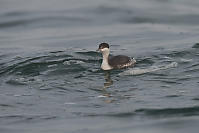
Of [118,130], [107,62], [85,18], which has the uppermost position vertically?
[85,18]

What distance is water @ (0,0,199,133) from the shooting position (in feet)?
39.3

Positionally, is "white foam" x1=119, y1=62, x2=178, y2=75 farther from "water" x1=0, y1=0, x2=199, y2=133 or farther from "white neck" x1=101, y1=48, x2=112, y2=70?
"white neck" x1=101, y1=48, x2=112, y2=70

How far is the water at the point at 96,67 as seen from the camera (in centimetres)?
1198

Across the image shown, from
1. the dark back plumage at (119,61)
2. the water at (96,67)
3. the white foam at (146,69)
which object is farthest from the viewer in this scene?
the dark back plumage at (119,61)

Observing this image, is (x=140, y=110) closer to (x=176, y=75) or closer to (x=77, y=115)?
(x=77, y=115)

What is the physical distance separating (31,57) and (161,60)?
129 inches

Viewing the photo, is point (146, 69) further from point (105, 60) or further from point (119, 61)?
point (105, 60)

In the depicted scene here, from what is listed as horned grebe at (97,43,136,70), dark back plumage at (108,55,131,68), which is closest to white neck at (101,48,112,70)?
horned grebe at (97,43,136,70)

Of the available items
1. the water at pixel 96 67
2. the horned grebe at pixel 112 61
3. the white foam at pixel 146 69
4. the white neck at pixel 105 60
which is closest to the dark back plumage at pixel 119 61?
the horned grebe at pixel 112 61

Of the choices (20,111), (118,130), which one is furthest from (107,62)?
(118,130)

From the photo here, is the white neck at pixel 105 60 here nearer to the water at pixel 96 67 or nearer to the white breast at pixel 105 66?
the white breast at pixel 105 66

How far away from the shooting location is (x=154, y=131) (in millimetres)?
11102

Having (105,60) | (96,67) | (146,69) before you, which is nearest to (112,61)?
(105,60)

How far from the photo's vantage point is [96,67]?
16625mm
